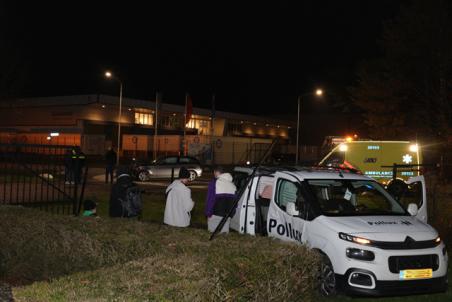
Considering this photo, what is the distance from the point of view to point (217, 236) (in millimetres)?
6023

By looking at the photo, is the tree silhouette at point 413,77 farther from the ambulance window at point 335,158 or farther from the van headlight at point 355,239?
the van headlight at point 355,239

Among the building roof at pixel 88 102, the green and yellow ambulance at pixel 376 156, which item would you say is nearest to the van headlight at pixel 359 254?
the green and yellow ambulance at pixel 376 156

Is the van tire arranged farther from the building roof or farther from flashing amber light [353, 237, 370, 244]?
the building roof

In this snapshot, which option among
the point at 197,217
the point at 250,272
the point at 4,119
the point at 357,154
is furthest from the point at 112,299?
the point at 4,119

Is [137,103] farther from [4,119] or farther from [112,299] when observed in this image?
[112,299]

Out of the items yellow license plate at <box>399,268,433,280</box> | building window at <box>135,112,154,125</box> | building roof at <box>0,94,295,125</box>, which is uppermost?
building roof at <box>0,94,295,125</box>

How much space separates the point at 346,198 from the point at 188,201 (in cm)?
264

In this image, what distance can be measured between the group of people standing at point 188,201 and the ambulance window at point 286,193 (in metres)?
1.12

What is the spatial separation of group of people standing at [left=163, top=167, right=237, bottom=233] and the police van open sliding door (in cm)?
110

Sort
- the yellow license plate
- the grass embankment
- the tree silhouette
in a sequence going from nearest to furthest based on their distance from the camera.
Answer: the grass embankment < the yellow license plate < the tree silhouette

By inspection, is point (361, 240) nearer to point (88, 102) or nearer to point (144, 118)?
point (88, 102)

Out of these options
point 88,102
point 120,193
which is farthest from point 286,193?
point 88,102

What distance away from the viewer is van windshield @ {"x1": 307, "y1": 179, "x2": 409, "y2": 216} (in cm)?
752

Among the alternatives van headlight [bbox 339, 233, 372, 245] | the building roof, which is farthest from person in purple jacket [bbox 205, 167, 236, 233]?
the building roof
